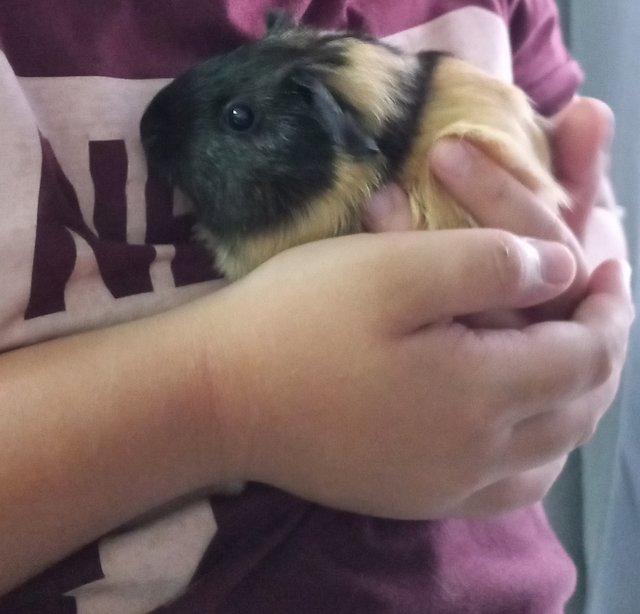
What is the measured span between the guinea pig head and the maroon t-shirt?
2 cm

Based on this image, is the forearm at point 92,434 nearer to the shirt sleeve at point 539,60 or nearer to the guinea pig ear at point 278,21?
the guinea pig ear at point 278,21

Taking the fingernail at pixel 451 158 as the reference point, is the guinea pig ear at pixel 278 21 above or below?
above

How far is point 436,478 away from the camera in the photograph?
0.49 m

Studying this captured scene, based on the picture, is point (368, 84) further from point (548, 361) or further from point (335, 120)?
point (548, 361)

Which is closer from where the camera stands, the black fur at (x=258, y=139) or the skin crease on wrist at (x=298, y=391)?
the skin crease on wrist at (x=298, y=391)

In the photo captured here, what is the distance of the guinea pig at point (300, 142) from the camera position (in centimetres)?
54

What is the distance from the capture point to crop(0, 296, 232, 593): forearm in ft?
1.41

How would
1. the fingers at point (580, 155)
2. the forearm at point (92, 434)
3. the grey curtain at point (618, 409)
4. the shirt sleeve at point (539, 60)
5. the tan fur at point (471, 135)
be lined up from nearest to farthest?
the forearm at point (92, 434) < the tan fur at point (471, 135) < the fingers at point (580, 155) < the shirt sleeve at point (539, 60) < the grey curtain at point (618, 409)

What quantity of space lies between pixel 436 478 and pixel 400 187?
0.21 m

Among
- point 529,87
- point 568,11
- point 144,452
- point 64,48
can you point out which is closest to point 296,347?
point 144,452

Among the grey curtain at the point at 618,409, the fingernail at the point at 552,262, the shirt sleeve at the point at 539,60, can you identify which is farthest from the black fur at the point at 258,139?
the grey curtain at the point at 618,409

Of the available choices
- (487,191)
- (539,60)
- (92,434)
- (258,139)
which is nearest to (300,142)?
(258,139)

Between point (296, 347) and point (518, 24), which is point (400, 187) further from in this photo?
point (518, 24)

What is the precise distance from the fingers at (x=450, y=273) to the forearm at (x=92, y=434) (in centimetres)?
13
